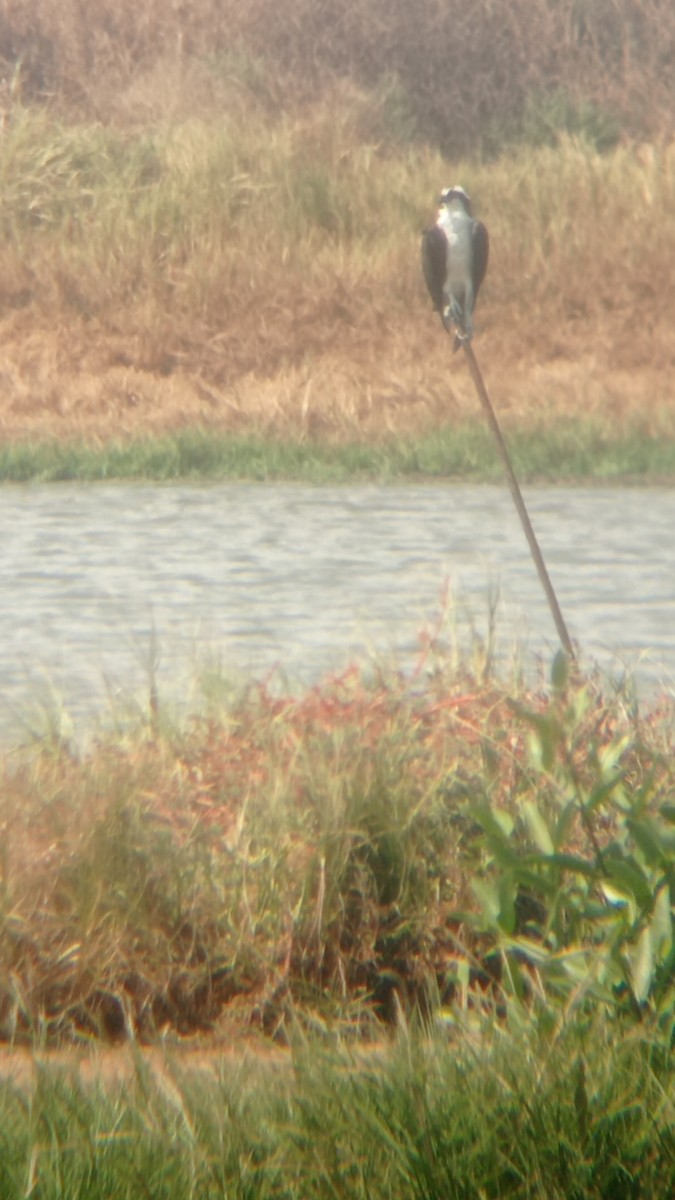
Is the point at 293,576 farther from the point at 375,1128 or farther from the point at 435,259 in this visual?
the point at 375,1128

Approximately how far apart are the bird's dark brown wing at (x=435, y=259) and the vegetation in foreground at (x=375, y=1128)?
249cm

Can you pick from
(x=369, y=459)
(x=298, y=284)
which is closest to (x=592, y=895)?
(x=369, y=459)

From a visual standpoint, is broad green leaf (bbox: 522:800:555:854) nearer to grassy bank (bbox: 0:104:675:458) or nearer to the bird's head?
the bird's head

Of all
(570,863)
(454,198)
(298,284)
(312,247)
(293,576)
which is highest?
(454,198)

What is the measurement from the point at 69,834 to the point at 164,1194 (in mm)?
1376

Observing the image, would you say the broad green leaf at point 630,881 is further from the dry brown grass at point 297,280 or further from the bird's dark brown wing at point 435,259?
the dry brown grass at point 297,280

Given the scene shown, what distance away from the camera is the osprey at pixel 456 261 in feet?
17.3

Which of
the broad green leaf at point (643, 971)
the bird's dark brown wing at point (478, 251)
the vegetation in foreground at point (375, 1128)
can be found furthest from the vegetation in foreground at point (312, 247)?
the vegetation in foreground at point (375, 1128)

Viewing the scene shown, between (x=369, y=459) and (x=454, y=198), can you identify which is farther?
(x=369, y=459)

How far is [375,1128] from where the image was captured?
3.01m

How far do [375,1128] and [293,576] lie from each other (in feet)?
20.9

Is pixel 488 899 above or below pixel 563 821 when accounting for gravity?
below

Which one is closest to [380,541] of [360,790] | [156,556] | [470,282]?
[156,556]

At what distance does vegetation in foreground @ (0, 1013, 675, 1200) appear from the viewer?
9.58 feet
